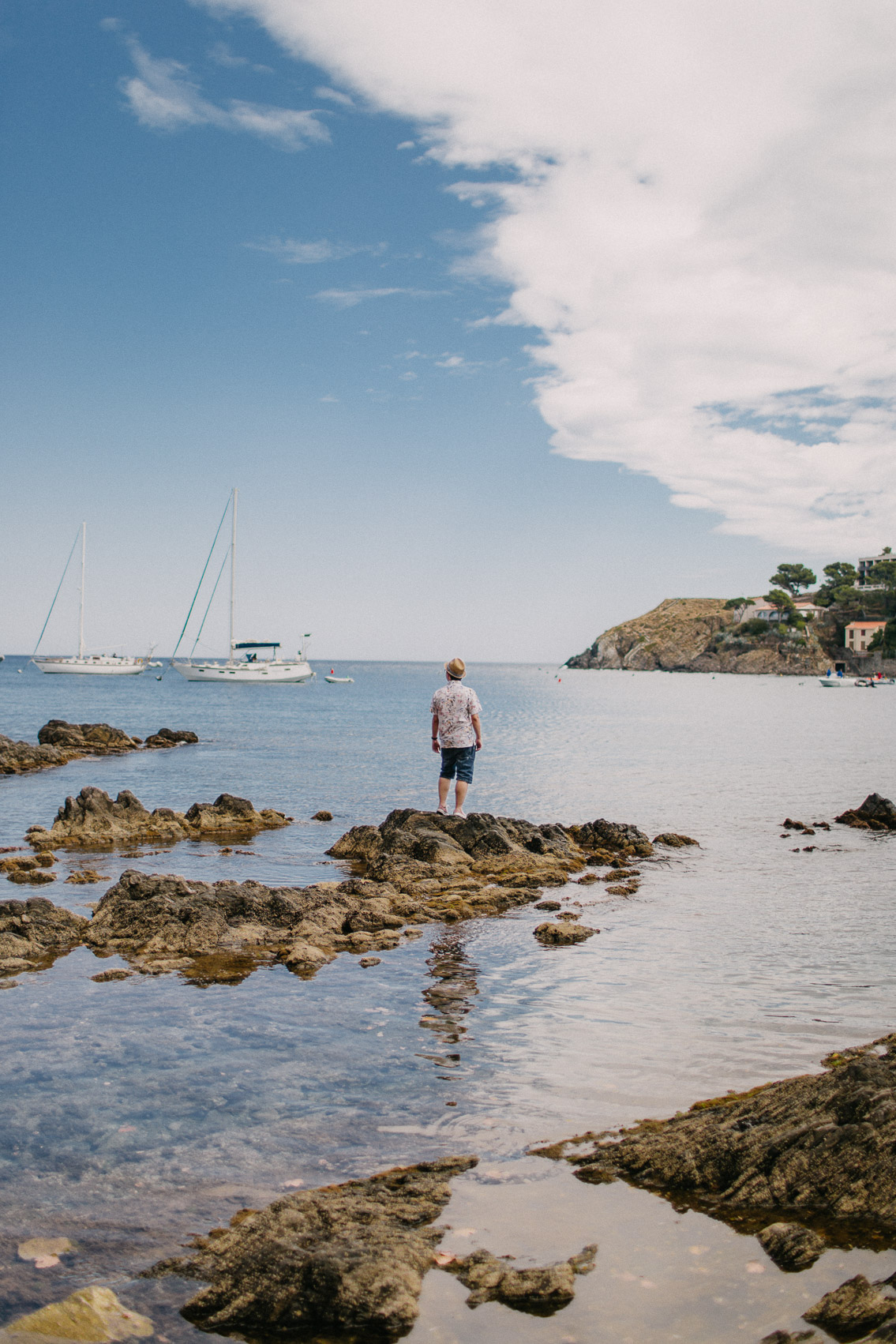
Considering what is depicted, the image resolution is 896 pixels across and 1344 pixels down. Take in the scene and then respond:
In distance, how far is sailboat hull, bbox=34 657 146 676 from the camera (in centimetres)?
12225

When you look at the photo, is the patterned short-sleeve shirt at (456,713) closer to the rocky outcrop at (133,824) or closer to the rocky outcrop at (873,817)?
the rocky outcrop at (133,824)

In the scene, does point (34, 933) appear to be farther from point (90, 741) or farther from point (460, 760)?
point (90, 741)

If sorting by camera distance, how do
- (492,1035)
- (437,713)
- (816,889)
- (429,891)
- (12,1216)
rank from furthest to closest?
(437,713) → (816,889) → (429,891) → (492,1035) → (12,1216)

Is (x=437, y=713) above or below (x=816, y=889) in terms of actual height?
above

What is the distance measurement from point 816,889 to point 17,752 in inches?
1096

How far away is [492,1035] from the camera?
7.34 m

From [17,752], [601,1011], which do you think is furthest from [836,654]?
[601,1011]

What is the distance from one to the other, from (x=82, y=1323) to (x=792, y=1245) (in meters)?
3.21

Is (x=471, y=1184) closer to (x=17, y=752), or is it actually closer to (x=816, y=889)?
(x=816, y=889)

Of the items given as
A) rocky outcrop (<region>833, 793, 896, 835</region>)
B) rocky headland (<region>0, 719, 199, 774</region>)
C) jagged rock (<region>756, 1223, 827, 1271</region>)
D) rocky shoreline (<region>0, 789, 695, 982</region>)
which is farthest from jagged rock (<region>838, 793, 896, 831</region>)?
rocky headland (<region>0, 719, 199, 774</region>)

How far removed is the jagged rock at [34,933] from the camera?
9.22 m

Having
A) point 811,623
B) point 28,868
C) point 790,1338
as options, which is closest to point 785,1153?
point 790,1338

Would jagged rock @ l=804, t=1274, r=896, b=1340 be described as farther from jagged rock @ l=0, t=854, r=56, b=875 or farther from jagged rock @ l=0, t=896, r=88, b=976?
jagged rock @ l=0, t=854, r=56, b=875

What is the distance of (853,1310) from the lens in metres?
3.62
